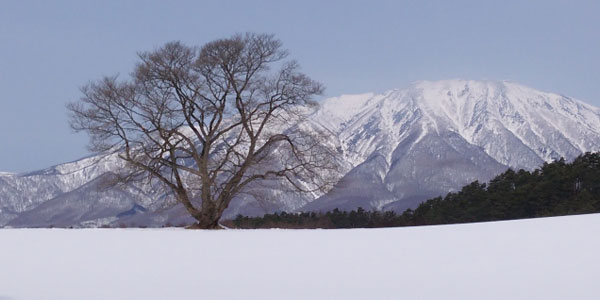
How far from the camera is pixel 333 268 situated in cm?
1374

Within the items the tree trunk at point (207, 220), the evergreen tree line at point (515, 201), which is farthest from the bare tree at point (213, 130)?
the evergreen tree line at point (515, 201)

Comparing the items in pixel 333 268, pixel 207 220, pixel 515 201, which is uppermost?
pixel 515 201

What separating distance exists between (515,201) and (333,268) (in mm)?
51528

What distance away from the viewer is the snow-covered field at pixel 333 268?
1129cm

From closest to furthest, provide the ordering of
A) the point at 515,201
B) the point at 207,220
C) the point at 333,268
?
the point at 333,268
the point at 207,220
the point at 515,201

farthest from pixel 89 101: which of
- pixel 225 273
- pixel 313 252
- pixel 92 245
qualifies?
pixel 225 273

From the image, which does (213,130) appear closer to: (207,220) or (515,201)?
(207,220)

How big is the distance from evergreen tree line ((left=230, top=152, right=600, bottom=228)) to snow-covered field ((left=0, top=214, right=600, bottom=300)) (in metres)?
34.6

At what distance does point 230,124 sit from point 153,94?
3540 mm

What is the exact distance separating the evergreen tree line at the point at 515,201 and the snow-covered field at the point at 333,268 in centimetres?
3464

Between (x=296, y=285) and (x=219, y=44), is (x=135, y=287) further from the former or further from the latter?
(x=219, y=44)

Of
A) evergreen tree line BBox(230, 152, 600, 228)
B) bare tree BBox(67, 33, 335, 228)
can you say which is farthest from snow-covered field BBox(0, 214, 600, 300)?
evergreen tree line BBox(230, 152, 600, 228)

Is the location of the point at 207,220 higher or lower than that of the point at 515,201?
lower

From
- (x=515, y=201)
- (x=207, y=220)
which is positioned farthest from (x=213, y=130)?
(x=515, y=201)
